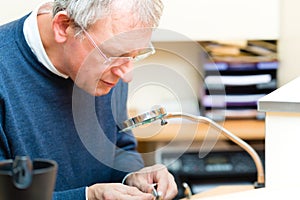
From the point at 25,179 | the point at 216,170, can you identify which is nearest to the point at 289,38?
the point at 216,170

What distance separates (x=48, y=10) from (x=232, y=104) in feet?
4.68

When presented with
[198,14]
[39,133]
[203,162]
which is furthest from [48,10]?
[203,162]

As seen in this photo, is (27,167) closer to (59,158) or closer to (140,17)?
(140,17)

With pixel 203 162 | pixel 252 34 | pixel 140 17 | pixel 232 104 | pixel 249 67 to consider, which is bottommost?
pixel 203 162

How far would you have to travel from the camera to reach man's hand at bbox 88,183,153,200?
1.28 m

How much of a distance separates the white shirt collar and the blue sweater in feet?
0.04

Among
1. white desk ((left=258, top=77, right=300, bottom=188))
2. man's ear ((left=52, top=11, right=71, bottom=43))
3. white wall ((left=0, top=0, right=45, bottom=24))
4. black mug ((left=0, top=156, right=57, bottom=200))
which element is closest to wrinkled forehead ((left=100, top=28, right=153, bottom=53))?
man's ear ((left=52, top=11, right=71, bottom=43))

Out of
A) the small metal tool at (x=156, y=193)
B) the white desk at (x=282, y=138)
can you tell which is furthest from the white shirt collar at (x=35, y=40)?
the white desk at (x=282, y=138)

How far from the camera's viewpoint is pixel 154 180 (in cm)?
142

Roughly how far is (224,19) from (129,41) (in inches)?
52.9

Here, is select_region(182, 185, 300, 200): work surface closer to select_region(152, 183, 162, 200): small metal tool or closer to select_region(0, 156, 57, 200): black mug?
select_region(152, 183, 162, 200): small metal tool

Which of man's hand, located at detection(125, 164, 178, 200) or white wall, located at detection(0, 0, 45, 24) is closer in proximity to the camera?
man's hand, located at detection(125, 164, 178, 200)

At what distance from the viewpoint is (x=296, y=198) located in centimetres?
107

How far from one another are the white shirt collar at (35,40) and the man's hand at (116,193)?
0.34 metres
